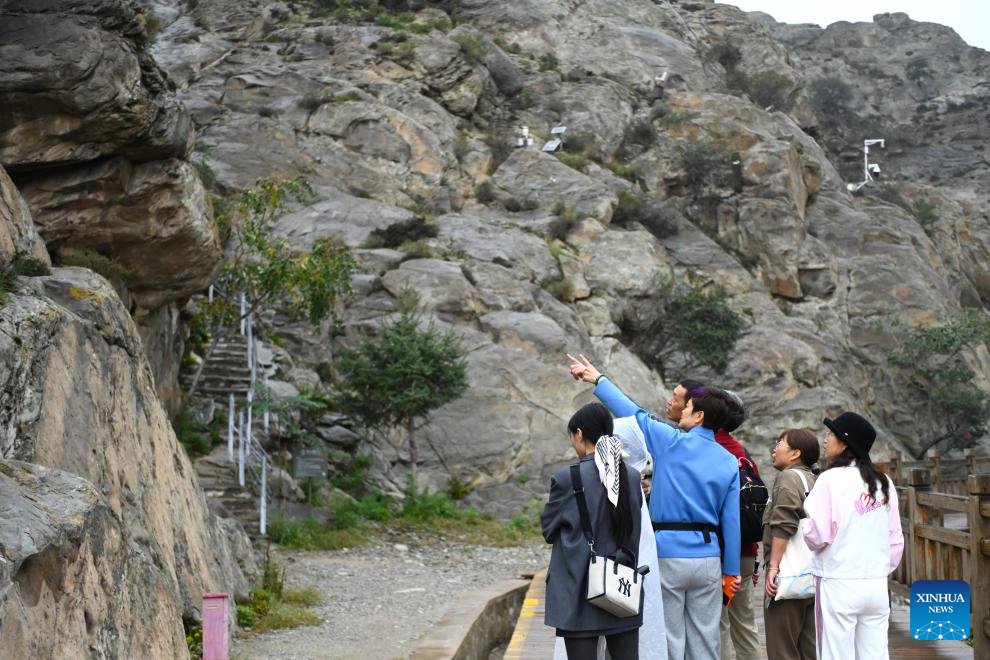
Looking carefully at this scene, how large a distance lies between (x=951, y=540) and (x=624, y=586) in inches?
186

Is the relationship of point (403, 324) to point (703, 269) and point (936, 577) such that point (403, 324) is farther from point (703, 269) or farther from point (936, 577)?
point (703, 269)

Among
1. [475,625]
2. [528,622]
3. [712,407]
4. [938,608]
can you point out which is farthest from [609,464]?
[528,622]

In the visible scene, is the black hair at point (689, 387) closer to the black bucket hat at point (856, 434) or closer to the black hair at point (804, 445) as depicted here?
the black bucket hat at point (856, 434)

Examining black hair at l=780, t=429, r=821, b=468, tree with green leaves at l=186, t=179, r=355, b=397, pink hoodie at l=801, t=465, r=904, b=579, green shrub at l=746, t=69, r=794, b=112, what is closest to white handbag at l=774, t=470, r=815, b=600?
pink hoodie at l=801, t=465, r=904, b=579

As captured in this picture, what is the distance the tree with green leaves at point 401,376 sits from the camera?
22078mm

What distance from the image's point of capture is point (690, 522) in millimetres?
5102

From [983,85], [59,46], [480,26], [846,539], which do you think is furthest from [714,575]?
[983,85]

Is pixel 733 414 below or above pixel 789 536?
above

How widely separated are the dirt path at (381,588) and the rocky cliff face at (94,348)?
1075 mm

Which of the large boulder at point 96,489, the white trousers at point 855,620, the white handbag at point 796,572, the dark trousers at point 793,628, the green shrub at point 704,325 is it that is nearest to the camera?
the large boulder at point 96,489

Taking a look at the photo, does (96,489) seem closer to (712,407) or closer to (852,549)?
(712,407)

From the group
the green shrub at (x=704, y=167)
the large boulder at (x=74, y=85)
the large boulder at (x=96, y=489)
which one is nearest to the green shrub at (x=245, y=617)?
the large boulder at (x=96, y=489)

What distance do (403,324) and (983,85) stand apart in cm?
6603

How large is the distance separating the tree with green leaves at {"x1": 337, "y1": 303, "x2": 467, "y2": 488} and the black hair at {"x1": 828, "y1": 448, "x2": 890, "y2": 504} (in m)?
16.6
